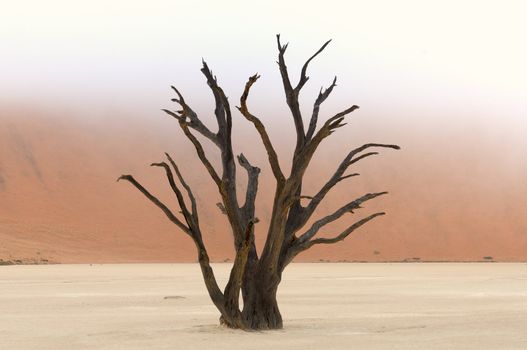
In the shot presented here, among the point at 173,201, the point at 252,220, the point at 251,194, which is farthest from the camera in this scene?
the point at 173,201

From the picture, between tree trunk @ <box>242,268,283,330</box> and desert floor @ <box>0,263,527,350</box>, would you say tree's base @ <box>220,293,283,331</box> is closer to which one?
tree trunk @ <box>242,268,283,330</box>

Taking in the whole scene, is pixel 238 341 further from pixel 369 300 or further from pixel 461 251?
pixel 461 251

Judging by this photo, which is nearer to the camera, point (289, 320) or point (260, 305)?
point (260, 305)

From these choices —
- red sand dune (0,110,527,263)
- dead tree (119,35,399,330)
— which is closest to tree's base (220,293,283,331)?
dead tree (119,35,399,330)

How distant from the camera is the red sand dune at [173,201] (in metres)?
63.7

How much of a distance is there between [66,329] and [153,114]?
2726 inches

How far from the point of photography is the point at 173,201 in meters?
70.3

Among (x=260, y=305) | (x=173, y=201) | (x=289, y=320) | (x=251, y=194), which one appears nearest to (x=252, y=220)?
(x=251, y=194)

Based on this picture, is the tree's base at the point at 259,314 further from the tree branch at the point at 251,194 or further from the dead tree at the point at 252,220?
the tree branch at the point at 251,194

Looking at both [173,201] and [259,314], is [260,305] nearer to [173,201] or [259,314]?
[259,314]

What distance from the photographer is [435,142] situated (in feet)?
277

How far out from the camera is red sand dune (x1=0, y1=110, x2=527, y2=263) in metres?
63.7

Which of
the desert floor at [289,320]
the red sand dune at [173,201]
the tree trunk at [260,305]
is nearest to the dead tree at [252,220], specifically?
the tree trunk at [260,305]

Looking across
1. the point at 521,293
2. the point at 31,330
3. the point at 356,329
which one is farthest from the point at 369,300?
the point at 31,330
